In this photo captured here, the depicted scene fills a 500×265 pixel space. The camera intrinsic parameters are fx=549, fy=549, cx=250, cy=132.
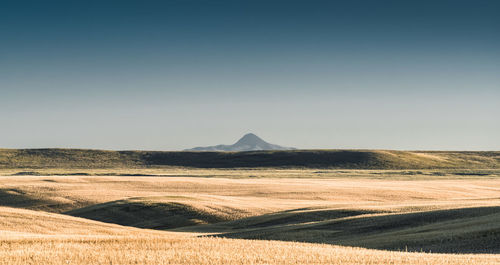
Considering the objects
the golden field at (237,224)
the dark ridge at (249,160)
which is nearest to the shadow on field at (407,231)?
the golden field at (237,224)

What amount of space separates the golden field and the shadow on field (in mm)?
52

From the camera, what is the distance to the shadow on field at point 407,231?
2006 centimetres

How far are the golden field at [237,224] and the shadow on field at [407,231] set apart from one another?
5 cm

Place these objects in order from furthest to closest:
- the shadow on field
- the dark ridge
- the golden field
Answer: the dark ridge
the shadow on field
the golden field

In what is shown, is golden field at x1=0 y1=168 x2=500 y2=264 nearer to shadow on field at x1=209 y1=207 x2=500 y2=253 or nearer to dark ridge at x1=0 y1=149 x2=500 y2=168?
shadow on field at x1=209 y1=207 x2=500 y2=253

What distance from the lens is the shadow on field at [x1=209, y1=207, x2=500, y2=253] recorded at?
65.8 feet

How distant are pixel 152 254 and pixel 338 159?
161m

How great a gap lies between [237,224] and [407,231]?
1408cm

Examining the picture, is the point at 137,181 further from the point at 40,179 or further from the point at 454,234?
the point at 454,234

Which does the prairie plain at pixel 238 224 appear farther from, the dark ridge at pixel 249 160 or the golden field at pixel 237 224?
the dark ridge at pixel 249 160

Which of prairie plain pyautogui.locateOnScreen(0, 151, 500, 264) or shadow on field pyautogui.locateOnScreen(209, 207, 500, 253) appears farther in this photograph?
shadow on field pyautogui.locateOnScreen(209, 207, 500, 253)

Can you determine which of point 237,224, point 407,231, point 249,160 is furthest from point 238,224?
point 249,160

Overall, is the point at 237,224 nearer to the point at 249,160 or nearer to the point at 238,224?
the point at 238,224

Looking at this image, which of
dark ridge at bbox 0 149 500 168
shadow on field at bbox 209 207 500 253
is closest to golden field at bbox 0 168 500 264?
shadow on field at bbox 209 207 500 253
